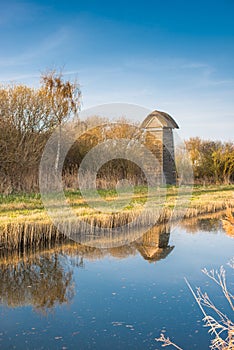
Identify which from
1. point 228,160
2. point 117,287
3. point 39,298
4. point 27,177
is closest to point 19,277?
point 39,298

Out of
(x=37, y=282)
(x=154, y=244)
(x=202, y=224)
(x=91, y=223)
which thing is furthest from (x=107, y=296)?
(x=202, y=224)

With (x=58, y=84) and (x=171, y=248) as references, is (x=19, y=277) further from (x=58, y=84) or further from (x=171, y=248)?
(x=58, y=84)

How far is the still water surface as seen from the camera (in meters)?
4.44

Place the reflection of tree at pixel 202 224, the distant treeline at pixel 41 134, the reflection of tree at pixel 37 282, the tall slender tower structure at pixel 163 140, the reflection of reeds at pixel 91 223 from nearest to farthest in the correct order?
the reflection of tree at pixel 37 282, the reflection of reeds at pixel 91 223, the reflection of tree at pixel 202 224, the distant treeline at pixel 41 134, the tall slender tower structure at pixel 163 140

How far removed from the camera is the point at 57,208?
10.5 m

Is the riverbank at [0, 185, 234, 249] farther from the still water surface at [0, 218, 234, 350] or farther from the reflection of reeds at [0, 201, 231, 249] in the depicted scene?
the still water surface at [0, 218, 234, 350]

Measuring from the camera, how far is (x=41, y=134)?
47.9 feet

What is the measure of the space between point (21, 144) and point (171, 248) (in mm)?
7229

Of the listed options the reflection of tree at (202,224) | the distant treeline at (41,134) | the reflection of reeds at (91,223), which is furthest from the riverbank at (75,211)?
the distant treeline at (41,134)

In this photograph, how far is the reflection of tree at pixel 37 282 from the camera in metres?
5.56

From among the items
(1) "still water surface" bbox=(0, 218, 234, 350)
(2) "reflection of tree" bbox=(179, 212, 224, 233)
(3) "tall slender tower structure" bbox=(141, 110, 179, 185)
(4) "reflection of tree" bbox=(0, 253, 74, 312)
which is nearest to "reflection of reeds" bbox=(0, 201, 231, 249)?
Answer: (2) "reflection of tree" bbox=(179, 212, 224, 233)

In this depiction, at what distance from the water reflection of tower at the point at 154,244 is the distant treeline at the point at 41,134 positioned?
196 inches

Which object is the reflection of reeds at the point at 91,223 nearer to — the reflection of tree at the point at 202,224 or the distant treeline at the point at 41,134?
the reflection of tree at the point at 202,224

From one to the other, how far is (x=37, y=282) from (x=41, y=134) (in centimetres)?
896
